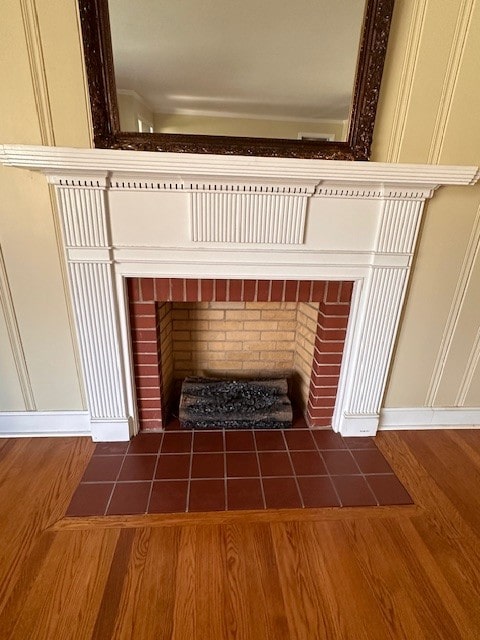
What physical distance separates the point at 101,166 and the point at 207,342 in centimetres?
117

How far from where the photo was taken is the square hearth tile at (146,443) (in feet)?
5.59

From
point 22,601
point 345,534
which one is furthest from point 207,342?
point 22,601

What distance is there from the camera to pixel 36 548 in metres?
1.23

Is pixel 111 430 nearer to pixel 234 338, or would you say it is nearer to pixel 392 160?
pixel 234 338

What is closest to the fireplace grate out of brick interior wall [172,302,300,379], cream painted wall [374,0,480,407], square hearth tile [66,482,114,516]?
brick interior wall [172,302,300,379]

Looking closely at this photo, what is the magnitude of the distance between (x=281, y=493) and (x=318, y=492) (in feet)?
0.57

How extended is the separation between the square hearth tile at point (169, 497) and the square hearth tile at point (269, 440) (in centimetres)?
45

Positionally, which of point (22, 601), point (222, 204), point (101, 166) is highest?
point (101, 166)

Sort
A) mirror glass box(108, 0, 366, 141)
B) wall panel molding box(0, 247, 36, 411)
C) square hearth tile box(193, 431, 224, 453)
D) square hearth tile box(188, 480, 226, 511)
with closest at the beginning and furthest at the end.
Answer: mirror glass box(108, 0, 366, 141)
square hearth tile box(188, 480, 226, 511)
wall panel molding box(0, 247, 36, 411)
square hearth tile box(193, 431, 224, 453)

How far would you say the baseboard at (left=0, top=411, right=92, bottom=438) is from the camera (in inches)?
68.5

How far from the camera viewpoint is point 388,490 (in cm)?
152

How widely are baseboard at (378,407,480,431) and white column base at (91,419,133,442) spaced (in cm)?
144

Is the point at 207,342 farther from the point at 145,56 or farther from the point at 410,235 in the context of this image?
the point at 145,56

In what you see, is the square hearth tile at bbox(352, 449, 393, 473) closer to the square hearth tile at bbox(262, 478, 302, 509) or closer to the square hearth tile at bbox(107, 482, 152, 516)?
the square hearth tile at bbox(262, 478, 302, 509)
